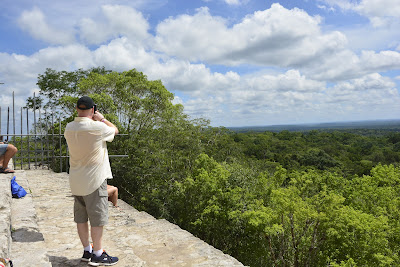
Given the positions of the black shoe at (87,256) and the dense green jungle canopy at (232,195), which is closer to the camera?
the black shoe at (87,256)

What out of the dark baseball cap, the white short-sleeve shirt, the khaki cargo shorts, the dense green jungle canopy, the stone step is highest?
the dark baseball cap

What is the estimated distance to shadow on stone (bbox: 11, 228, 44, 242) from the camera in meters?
3.31

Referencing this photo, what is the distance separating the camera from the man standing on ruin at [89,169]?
288 centimetres

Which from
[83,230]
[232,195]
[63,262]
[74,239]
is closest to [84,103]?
[83,230]

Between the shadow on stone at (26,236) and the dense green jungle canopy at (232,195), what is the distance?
6.87 m

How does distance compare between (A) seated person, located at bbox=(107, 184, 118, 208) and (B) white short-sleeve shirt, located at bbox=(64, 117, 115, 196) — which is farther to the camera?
(A) seated person, located at bbox=(107, 184, 118, 208)

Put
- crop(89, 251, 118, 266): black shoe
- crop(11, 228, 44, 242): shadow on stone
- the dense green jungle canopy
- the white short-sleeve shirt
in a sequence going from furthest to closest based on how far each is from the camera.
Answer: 1. the dense green jungle canopy
2. crop(11, 228, 44, 242): shadow on stone
3. crop(89, 251, 118, 266): black shoe
4. the white short-sleeve shirt

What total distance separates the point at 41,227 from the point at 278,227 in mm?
6485

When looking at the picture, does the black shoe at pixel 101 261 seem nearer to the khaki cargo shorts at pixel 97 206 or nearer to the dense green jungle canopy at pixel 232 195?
the khaki cargo shorts at pixel 97 206

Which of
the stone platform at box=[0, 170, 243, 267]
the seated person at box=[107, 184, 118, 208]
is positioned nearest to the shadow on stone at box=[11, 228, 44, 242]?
the stone platform at box=[0, 170, 243, 267]

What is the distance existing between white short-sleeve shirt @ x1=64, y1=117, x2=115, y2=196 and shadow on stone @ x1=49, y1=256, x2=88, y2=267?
795 mm

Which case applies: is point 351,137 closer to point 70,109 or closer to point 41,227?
point 70,109

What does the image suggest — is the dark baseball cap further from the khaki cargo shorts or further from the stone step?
the stone step

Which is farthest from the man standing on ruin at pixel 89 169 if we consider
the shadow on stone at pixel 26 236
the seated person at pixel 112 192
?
the seated person at pixel 112 192
